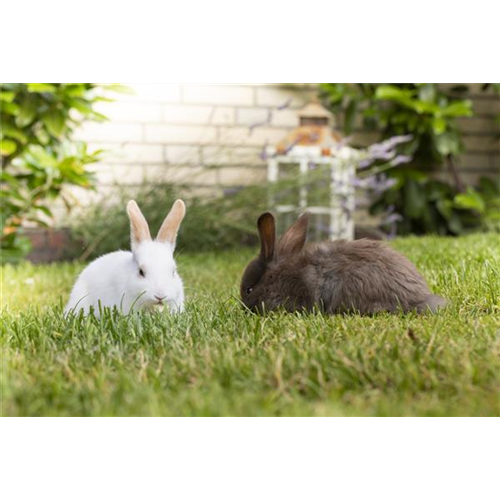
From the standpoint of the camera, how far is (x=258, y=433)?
97cm

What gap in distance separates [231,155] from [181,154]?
0.32 metres

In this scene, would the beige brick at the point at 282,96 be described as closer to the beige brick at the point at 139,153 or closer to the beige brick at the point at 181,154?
the beige brick at the point at 181,154

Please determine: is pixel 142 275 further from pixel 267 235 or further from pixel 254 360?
pixel 254 360

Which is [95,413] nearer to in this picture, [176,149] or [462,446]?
[462,446]

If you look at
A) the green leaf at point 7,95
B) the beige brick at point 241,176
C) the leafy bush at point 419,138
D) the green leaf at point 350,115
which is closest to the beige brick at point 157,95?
the beige brick at point 241,176

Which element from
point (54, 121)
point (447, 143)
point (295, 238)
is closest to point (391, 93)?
point (447, 143)

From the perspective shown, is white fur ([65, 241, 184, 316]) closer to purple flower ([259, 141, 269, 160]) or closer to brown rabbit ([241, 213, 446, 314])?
brown rabbit ([241, 213, 446, 314])

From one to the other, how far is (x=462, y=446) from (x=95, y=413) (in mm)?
521

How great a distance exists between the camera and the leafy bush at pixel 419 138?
460 cm

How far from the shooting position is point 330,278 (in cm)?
194

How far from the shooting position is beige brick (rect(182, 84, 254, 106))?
4.49 meters

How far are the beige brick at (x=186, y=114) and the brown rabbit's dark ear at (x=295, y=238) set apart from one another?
2512 mm

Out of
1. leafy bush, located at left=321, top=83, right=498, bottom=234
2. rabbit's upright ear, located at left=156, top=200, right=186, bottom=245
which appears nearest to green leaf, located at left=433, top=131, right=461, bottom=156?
leafy bush, located at left=321, top=83, right=498, bottom=234
